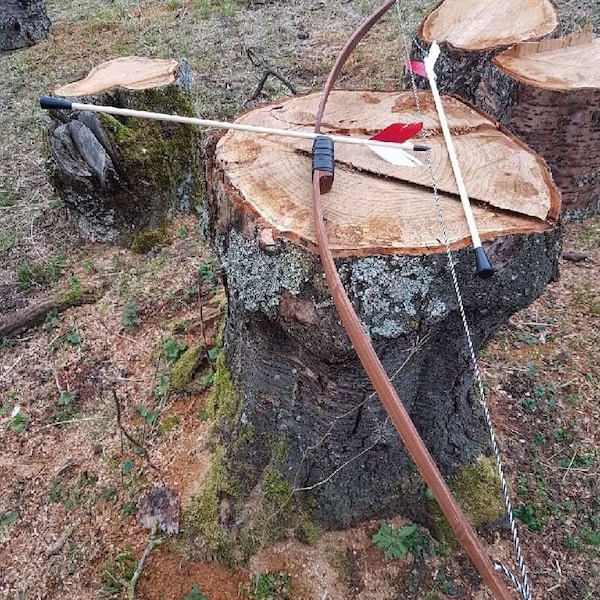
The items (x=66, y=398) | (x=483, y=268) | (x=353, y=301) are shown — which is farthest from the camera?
(x=66, y=398)

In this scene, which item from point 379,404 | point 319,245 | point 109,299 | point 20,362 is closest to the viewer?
point 319,245

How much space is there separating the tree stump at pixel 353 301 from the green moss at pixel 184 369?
34cm

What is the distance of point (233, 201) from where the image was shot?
1.60 metres

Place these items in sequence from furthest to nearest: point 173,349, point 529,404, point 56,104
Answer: point 173,349, point 529,404, point 56,104

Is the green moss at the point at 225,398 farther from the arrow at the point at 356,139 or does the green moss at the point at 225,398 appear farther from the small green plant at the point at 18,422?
the small green plant at the point at 18,422

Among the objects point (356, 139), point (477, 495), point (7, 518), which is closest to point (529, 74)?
point (356, 139)

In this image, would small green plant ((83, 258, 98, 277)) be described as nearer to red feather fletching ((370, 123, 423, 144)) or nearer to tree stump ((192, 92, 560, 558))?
tree stump ((192, 92, 560, 558))

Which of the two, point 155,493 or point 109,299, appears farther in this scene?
point 109,299

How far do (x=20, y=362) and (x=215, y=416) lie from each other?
4.22ft

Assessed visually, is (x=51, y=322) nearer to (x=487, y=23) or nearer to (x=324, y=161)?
(x=324, y=161)

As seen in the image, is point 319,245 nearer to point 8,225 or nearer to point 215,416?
point 215,416

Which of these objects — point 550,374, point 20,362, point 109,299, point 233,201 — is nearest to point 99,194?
point 109,299

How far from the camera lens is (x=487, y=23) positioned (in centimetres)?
332

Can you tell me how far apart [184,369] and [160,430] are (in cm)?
30
